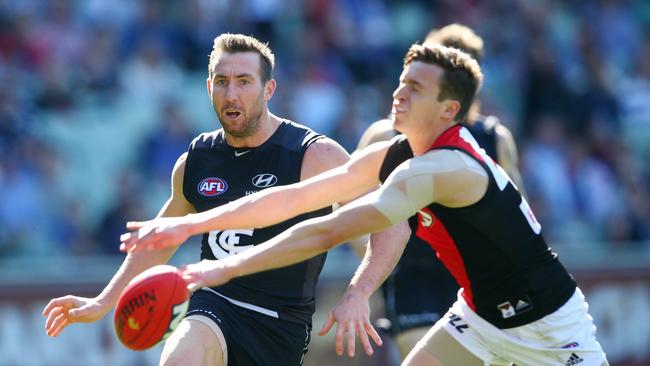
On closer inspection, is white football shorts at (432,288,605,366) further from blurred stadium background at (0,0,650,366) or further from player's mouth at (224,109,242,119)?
blurred stadium background at (0,0,650,366)

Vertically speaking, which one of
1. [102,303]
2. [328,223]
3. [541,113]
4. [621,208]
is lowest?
[102,303]

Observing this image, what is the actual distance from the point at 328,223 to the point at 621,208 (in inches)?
367

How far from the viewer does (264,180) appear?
668cm

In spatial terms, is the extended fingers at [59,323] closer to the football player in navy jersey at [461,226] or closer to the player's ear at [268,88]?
the football player in navy jersey at [461,226]

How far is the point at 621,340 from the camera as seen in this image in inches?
478

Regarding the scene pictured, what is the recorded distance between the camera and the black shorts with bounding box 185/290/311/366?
6418mm

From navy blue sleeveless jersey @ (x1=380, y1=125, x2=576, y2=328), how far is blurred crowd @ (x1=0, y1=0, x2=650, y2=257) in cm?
687

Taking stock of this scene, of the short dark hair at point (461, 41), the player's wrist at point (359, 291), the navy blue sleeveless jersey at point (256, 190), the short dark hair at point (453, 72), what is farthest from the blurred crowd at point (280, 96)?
the short dark hair at point (453, 72)

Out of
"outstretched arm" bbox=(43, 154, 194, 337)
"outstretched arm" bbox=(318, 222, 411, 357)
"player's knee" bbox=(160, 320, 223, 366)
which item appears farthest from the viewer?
"outstretched arm" bbox=(43, 154, 194, 337)

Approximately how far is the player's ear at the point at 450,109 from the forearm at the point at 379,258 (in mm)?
949

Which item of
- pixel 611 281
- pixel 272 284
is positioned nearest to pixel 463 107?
pixel 272 284

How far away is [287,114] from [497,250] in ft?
24.7

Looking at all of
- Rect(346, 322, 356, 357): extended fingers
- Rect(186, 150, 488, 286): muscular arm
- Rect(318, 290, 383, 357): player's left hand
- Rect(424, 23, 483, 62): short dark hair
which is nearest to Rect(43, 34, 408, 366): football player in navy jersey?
Rect(318, 290, 383, 357): player's left hand

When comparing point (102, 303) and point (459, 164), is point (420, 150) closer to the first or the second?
point (459, 164)
